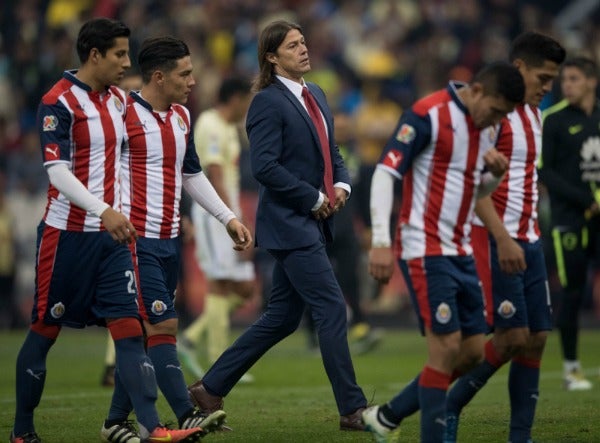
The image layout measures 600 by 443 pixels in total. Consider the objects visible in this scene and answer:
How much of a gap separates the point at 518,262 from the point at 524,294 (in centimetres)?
40

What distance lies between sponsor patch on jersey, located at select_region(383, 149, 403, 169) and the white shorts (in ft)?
18.4

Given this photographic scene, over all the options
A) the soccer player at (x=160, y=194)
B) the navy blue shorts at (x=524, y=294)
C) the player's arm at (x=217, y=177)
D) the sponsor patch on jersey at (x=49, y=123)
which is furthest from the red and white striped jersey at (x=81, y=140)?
the player's arm at (x=217, y=177)

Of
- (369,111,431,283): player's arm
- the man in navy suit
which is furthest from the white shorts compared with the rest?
(369,111,431,283): player's arm

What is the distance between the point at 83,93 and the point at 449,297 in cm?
241

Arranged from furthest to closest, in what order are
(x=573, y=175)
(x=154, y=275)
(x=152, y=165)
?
(x=573, y=175) → (x=152, y=165) → (x=154, y=275)

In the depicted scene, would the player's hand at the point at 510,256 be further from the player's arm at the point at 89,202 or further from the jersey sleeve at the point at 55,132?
the jersey sleeve at the point at 55,132

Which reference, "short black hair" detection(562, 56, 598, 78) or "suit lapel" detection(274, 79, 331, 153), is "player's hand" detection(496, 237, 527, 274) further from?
"short black hair" detection(562, 56, 598, 78)

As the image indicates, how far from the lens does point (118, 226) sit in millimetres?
7148

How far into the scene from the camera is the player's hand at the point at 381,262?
6.78 metres

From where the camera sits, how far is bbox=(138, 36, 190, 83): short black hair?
8328 millimetres

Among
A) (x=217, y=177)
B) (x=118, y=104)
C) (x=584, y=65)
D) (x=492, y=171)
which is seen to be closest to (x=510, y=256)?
(x=492, y=171)

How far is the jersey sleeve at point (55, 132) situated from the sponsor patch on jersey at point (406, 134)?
1.86 m

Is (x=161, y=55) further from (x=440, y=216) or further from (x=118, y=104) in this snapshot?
(x=440, y=216)

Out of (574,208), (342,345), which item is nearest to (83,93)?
(342,345)
